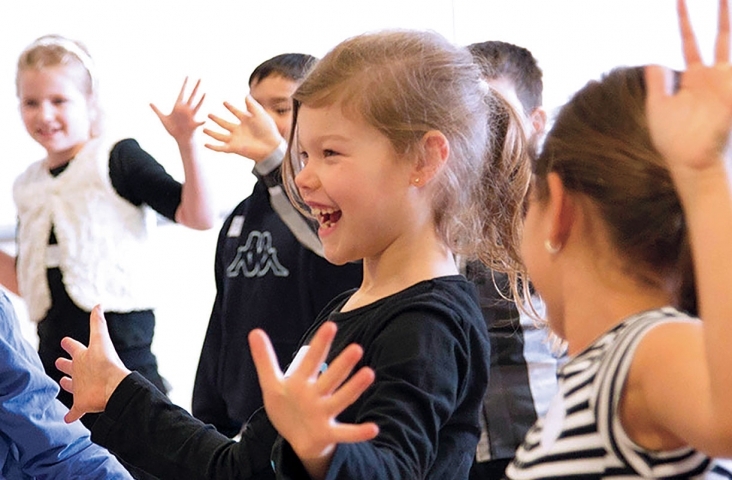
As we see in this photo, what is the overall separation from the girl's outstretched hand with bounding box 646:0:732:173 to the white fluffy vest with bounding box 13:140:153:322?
1860 mm

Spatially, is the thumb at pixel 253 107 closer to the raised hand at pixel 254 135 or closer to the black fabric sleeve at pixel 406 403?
the raised hand at pixel 254 135

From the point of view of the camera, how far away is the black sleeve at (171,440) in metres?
1.21

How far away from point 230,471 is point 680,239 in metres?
0.57

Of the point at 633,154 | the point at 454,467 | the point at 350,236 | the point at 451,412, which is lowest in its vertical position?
the point at 454,467

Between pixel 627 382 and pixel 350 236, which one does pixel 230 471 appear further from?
pixel 627 382

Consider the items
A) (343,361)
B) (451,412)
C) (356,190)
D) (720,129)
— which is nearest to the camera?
(720,129)

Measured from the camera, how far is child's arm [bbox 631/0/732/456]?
0.76 m

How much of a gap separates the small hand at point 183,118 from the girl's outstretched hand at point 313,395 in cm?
150

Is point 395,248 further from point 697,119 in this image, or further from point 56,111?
point 56,111

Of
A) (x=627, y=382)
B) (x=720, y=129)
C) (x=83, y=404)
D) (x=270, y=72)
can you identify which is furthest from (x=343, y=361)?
(x=270, y=72)

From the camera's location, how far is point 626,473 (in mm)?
847

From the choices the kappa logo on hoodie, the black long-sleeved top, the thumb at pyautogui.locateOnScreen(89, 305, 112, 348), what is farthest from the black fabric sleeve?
the kappa logo on hoodie

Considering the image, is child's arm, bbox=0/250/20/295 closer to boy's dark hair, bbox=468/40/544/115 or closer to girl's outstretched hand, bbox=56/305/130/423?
boy's dark hair, bbox=468/40/544/115

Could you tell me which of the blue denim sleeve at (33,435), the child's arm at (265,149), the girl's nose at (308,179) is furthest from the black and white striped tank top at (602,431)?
the child's arm at (265,149)
